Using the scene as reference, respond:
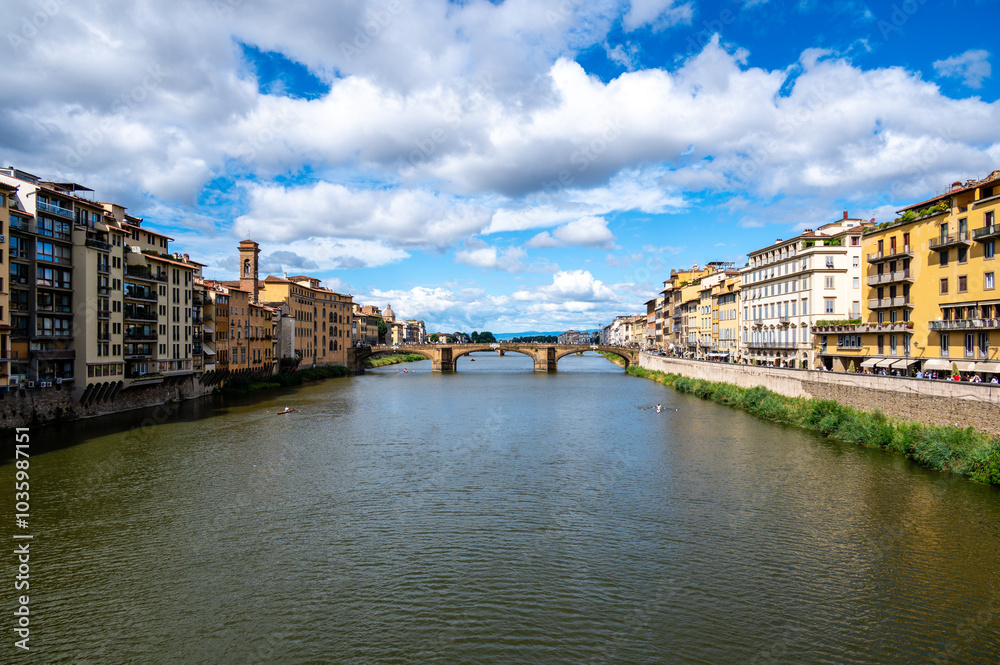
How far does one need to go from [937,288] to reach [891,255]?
14.5 ft

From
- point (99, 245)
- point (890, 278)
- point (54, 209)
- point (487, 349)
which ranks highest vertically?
point (54, 209)

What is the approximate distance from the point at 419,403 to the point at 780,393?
32878 millimetres

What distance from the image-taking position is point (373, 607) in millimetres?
14445

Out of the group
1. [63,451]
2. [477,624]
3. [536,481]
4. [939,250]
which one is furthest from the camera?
[939,250]

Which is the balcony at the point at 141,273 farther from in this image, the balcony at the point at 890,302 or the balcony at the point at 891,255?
the balcony at the point at 890,302

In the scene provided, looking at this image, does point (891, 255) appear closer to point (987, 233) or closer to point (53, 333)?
point (987, 233)

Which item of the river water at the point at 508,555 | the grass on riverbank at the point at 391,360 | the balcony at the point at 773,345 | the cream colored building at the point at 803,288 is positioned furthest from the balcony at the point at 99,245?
the grass on riverbank at the point at 391,360

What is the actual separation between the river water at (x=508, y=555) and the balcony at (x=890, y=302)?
1325 centimetres

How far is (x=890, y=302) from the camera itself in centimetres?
3922

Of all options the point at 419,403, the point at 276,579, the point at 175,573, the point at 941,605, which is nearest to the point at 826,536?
the point at 941,605

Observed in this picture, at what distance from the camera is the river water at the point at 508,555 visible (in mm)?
12906

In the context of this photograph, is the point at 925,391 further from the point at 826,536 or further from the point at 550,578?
the point at 550,578

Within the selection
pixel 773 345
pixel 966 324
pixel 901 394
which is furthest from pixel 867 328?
pixel 773 345

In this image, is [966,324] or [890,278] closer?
[966,324]
